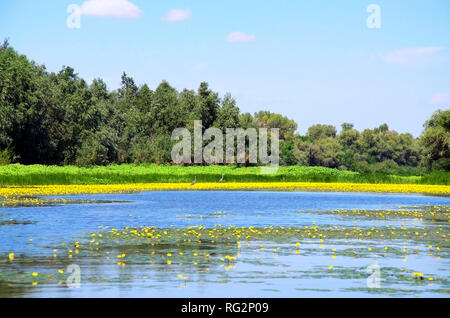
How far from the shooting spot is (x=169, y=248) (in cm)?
2412

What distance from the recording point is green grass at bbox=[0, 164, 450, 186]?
71125 millimetres

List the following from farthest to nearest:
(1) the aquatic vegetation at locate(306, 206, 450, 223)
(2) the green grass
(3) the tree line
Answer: (3) the tree line
(2) the green grass
(1) the aquatic vegetation at locate(306, 206, 450, 223)

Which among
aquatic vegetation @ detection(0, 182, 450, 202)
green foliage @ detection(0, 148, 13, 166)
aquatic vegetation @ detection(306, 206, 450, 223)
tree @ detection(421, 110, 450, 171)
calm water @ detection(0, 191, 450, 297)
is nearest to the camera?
calm water @ detection(0, 191, 450, 297)

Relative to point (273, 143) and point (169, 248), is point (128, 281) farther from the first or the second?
point (273, 143)

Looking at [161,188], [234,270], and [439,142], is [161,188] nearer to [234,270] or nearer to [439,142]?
[439,142]

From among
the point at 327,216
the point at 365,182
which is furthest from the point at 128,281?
the point at 365,182

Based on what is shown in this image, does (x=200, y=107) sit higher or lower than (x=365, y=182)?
higher

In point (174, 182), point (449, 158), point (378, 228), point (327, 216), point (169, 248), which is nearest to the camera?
point (169, 248)

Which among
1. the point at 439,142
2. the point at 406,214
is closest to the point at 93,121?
the point at 439,142

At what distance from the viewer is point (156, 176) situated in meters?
87.9

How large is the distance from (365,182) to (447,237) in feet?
215

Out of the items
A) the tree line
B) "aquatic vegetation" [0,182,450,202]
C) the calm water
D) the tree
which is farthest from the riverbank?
the tree

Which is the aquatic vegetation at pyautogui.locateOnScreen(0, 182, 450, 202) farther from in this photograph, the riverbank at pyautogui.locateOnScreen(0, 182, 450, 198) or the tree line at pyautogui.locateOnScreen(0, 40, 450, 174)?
the tree line at pyautogui.locateOnScreen(0, 40, 450, 174)

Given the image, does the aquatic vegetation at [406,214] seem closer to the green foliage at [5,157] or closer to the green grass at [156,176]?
the green grass at [156,176]
